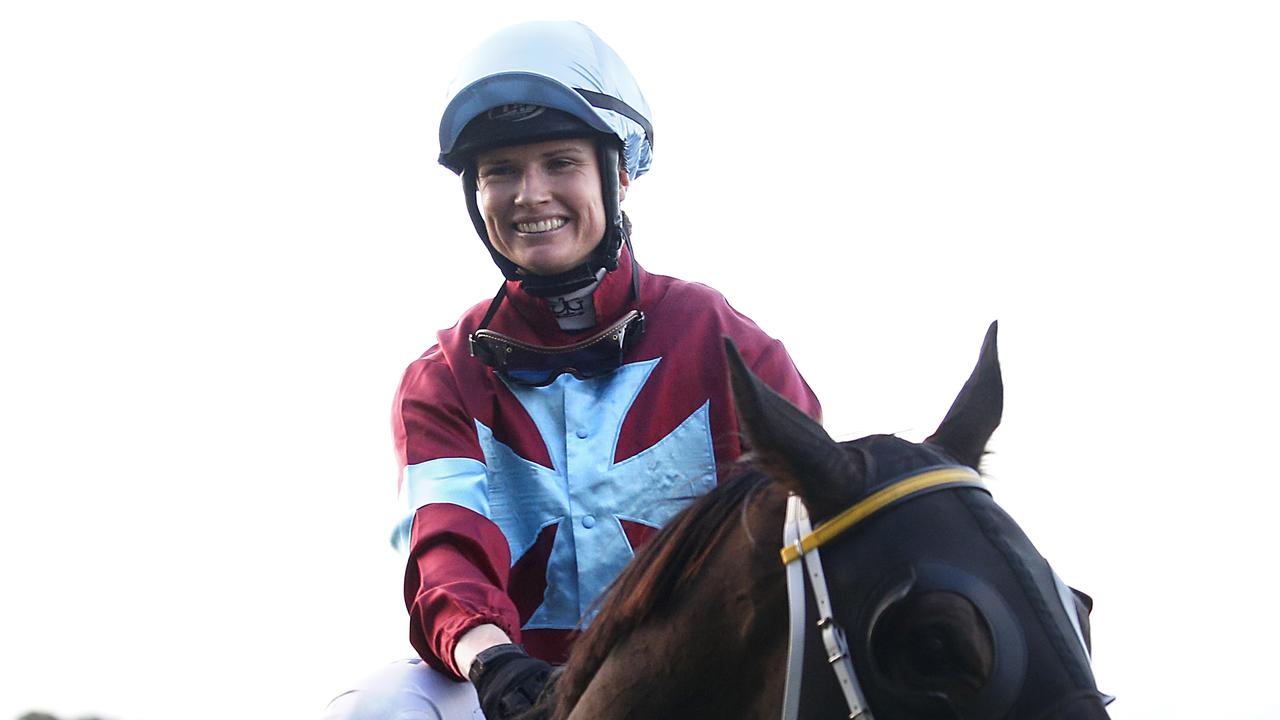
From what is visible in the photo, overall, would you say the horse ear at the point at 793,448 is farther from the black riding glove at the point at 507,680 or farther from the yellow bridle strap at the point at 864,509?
the black riding glove at the point at 507,680

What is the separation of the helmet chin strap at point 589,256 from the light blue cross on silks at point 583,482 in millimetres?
253

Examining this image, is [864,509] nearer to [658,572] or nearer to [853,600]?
[853,600]

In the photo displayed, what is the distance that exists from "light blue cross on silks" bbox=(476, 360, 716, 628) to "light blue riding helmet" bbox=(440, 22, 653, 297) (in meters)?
0.33

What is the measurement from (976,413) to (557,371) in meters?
1.41

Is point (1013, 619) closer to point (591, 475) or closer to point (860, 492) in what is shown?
point (860, 492)

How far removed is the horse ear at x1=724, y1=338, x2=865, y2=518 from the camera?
5.89 ft

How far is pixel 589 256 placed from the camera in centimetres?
332

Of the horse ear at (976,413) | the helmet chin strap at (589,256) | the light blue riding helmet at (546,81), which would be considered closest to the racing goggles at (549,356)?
the helmet chin strap at (589,256)

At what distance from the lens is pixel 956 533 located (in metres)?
1.77

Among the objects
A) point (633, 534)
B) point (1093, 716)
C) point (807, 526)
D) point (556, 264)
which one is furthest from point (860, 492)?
point (556, 264)

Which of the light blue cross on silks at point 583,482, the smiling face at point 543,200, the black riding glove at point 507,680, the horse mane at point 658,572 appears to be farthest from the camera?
the smiling face at point 543,200

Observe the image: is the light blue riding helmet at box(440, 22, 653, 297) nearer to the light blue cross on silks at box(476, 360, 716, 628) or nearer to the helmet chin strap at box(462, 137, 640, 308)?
the helmet chin strap at box(462, 137, 640, 308)

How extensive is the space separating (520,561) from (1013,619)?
1711mm

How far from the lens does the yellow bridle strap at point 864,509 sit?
5.98 feet
